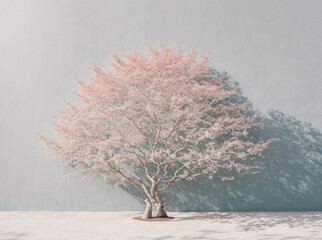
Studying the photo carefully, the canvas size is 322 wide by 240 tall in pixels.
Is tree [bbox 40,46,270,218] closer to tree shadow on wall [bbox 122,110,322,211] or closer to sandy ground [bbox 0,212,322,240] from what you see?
tree shadow on wall [bbox 122,110,322,211]

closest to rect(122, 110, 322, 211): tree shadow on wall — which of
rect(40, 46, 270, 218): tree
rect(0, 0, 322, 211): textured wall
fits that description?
rect(0, 0, 322, 211): textured wall

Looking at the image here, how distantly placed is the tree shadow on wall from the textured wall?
2 centimetres

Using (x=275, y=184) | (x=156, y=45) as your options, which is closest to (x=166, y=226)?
(x=275, y=184)

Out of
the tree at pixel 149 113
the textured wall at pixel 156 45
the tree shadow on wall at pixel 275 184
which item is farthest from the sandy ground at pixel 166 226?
the tree at pixel 149 113

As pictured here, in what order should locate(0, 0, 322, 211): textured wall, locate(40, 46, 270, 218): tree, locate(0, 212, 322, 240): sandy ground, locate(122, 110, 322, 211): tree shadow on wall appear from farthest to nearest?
1. locate(0, 0, 322, 211): textured wall
2. locate(122, 110, 322, 211): tree shadow on wall
3. locate(40, 46, 270, 218): tree
4. locate(0, 212, 322, 240): sandy ground

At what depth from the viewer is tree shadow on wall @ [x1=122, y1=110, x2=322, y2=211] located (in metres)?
7.77

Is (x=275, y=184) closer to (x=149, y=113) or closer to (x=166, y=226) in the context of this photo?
(x=166, y=226)

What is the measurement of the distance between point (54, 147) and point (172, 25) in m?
4.09

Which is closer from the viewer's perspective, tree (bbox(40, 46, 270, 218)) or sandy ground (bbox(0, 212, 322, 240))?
sandy ground (bbox(0, 212, 322, 240))

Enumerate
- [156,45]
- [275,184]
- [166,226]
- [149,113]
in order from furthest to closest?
[156,45], [275,184], [149,113], [166,226]

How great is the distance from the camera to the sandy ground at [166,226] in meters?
5.22

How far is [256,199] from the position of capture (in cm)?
784

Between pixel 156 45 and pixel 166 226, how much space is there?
14.9 ft

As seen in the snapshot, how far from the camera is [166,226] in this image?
238 inches
